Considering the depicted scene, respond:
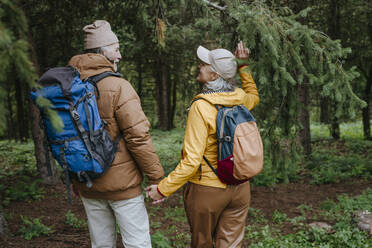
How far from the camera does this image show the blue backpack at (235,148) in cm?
268

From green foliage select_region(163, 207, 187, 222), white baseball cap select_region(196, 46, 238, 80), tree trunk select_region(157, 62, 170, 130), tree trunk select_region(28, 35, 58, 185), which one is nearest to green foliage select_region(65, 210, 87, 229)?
green foliage select_region(163, 207, 187, 222)

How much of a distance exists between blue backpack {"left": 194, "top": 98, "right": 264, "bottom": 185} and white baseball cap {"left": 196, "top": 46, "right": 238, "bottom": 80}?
1.01ft

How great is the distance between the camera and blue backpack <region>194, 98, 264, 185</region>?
106 inches

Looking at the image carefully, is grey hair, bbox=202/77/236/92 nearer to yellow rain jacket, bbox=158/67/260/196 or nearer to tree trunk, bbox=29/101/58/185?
yellow rain jacket, bbox=158/67/260/196

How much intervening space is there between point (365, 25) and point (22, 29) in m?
10.7

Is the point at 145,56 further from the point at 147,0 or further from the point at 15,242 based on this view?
the point at 15,242

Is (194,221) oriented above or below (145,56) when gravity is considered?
below

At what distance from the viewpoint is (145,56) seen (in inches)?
507

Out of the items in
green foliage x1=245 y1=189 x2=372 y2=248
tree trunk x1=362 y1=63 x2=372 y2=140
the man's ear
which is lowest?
green foliage x1=245 y1=189 x2=372 y2=248

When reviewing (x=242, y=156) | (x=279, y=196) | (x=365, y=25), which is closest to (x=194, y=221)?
(x=242, y=156)

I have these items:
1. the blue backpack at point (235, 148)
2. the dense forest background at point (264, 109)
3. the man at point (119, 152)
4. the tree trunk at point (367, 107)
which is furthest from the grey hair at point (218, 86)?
the tree trunk at point (367, 107)

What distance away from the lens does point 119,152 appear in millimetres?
2740

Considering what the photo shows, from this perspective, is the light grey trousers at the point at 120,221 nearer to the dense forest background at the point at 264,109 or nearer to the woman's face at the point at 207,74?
the dense forest background at the point at 264,109

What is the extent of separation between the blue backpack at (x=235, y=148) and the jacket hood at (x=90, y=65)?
39.7 inches
